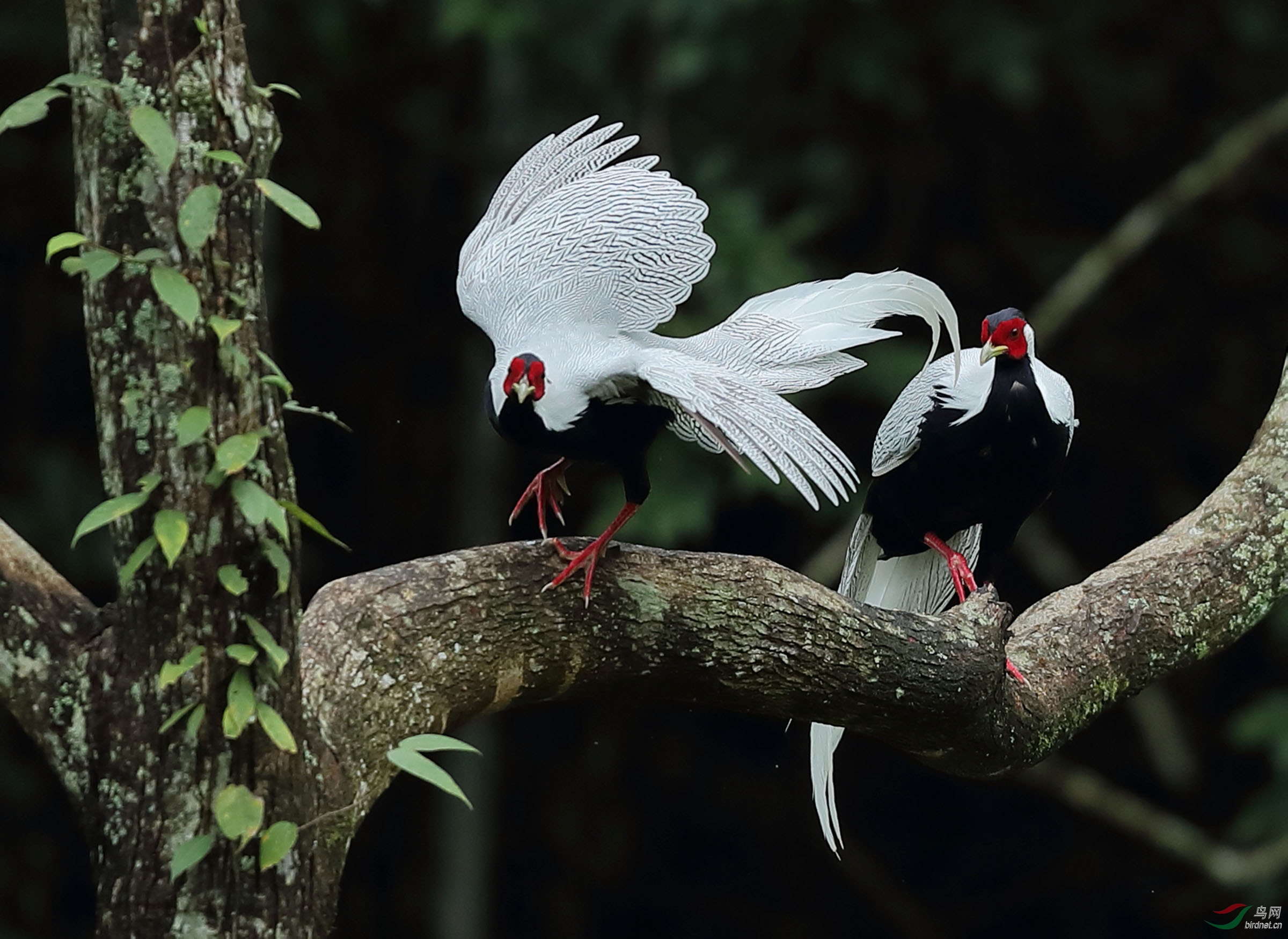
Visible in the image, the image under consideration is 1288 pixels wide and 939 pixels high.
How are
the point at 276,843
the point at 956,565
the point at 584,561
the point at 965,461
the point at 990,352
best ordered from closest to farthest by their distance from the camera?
1. the point at 276,843
2. the point at 584,561
3. the point at 990,352
4. the point at 965,461
5. the point at 956,565

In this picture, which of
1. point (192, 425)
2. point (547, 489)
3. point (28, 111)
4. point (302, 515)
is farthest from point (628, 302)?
point (28, 111)

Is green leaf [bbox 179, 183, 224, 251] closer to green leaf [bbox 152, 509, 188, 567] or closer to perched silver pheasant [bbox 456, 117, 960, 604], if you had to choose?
green leaf [bbox 152, 509, 188, 567]

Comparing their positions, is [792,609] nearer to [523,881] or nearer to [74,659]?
[74,659]

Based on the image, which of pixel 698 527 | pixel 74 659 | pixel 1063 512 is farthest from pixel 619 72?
pixel 74 659

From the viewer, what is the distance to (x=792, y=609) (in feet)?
7.64

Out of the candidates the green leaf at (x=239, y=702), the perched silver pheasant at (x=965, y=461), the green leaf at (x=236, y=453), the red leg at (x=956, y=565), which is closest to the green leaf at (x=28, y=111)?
the green leaf at (x=236, y=453)

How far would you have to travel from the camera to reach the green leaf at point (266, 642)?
64.6 inches

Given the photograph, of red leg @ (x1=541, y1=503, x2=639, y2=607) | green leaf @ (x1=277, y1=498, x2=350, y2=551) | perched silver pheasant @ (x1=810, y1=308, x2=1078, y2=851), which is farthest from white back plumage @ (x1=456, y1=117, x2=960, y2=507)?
green leaf @ (x1=277, y1=498, x2=350, y2=551)

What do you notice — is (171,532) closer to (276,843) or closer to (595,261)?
(276,843)

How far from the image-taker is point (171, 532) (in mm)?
1566

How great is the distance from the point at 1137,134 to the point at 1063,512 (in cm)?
141

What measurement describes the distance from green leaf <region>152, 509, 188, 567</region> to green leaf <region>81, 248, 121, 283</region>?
0.81 ft

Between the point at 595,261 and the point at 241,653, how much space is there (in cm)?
103

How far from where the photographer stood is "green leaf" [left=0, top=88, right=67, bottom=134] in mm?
1457
